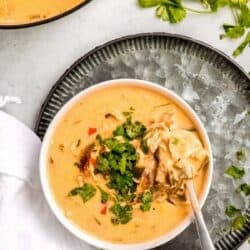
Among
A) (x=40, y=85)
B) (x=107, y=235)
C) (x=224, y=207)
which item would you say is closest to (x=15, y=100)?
(x=40, y=85)

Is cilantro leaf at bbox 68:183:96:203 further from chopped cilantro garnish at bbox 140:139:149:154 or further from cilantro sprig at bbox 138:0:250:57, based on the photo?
cilantro sprig at bbox 138:0:250:57

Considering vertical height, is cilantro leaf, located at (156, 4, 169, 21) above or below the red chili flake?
above

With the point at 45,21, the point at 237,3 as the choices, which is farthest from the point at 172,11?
the point at 45,21

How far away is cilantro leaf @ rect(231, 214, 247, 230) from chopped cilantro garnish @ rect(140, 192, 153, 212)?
0.80ft

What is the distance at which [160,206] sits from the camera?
1.53 metres

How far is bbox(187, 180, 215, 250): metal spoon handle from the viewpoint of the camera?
1.50 m

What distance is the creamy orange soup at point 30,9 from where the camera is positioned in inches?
63.8

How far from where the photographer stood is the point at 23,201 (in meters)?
1.65

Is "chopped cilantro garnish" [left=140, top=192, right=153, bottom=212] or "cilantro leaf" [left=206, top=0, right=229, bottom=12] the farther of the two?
"cilantro leaf" [left=206, top=0, right=229, bottom=12]

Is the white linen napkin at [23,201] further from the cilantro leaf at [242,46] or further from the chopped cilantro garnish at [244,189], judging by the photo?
the cilantro leaf at [242,46]

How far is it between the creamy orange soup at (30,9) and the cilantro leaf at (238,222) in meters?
0.61

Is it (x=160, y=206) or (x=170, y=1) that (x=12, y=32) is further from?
(x=160, y=206)

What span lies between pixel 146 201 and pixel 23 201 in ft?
1.04

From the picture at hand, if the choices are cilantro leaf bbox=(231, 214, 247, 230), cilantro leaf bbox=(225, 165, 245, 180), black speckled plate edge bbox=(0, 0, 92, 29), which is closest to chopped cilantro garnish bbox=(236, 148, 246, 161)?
cilantro leaf bbox=(225, 165, 245, 180)
